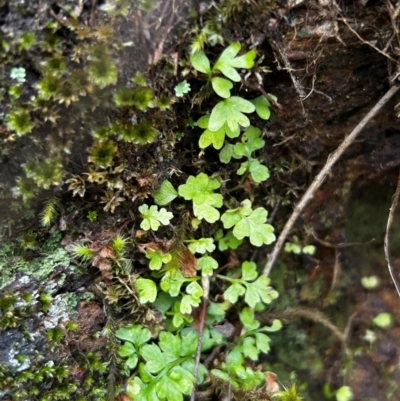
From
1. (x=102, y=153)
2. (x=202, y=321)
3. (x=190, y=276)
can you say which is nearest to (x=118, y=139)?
(x=102, y=153)

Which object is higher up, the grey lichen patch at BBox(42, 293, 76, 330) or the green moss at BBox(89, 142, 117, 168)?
the green moss at BBox(89, 142, 117, 168)

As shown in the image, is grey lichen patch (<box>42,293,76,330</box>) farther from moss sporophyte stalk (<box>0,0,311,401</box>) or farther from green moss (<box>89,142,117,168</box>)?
green moss (<box>89,142,117,168</box>)

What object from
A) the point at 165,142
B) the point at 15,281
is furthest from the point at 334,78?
the point at 15,281

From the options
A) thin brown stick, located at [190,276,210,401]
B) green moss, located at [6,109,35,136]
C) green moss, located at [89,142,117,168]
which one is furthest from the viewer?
thin brown stick, located at [190,276,210,401]

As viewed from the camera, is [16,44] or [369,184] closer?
[16,44]

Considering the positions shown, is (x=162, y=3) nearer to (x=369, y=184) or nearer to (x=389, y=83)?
(x=389, y=83)

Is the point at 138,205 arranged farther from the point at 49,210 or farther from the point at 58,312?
the point at 58,312

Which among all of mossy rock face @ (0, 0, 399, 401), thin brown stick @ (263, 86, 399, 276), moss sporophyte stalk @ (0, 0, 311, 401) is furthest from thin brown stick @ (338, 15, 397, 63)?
moss sporophyte stalk @ (0, 0, 311, 401)

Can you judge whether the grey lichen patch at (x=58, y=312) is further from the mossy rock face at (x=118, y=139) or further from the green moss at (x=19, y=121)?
the green moss at (x=19, y=121)
